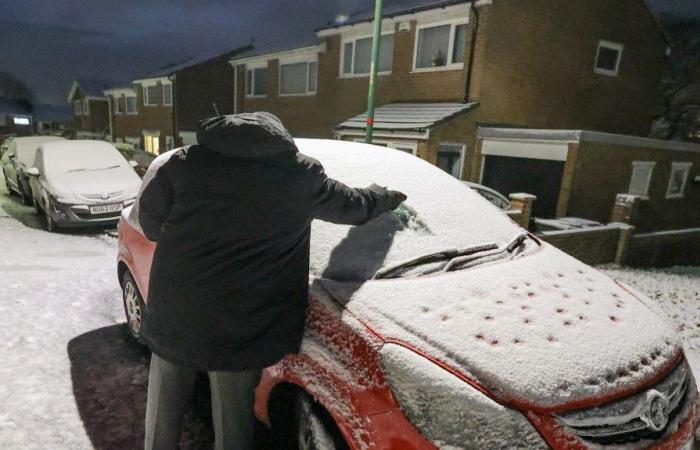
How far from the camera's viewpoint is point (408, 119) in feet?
39.8

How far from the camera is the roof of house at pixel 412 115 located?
1145cm

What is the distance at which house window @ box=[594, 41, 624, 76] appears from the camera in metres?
14.5

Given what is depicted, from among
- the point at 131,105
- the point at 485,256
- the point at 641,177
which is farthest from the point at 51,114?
the point at 485,256

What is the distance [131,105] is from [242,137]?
1229 inches

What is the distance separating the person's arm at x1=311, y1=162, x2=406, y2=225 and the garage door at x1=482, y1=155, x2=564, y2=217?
38.0 feet

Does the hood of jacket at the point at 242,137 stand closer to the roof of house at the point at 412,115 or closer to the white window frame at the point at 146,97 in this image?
the roof of house at the point at 412,115

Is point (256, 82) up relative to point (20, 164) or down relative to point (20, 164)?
up

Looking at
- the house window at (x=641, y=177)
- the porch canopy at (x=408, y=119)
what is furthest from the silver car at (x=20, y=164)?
the house window at (x=641, y=177)

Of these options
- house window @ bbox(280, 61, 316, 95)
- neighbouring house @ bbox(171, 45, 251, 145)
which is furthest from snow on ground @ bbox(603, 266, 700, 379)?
neighbouring house @ bbox(171, 45, 251, 145)

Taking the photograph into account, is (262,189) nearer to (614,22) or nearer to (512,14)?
(512,14)

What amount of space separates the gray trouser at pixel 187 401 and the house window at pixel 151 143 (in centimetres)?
2625

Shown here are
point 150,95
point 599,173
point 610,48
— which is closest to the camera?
point 599,173

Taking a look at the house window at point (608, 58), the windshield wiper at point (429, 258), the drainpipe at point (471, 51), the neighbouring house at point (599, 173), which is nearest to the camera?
the windshield wiper at point (429, 258)

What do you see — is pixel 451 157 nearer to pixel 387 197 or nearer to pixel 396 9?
pixel 396 9
